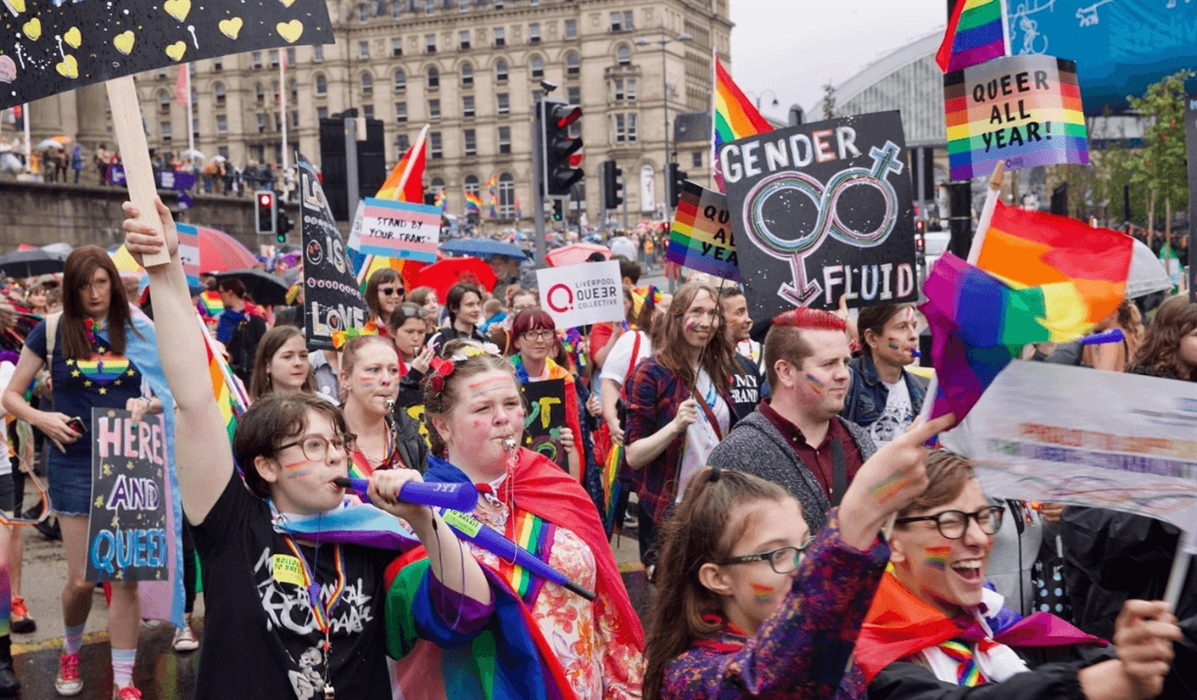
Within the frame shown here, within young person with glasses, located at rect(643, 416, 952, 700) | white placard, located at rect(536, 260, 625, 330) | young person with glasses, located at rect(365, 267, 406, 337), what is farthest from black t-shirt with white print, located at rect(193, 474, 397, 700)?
white placard, located at rect(536, 260, 625, 330)

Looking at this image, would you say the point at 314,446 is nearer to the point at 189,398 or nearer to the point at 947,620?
the point at 189,398

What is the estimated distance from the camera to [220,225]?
42.4 m

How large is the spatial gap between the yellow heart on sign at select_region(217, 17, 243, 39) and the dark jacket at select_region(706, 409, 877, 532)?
5.85 ft

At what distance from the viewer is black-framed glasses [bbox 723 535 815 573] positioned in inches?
94.6

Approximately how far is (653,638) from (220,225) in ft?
137

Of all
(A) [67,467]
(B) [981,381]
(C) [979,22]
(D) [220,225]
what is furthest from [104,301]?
(D) [220,225]

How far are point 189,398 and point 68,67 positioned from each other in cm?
101

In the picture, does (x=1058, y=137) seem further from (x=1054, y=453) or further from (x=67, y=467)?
(x=67, y=467)

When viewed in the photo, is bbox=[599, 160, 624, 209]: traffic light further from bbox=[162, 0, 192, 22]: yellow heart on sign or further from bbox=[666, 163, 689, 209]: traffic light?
bbox=[162, 0, 192, 22]: yellow heart on sign

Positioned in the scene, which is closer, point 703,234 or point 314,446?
point 314,446

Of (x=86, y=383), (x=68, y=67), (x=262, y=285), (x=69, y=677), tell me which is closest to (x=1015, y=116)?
(x=68, y=67)

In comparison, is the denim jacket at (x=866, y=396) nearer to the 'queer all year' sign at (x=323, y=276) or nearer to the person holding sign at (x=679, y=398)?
the person holding sign at (x=679, y=398)

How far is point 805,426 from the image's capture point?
4.13m

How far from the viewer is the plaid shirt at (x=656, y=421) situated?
5730 mm
